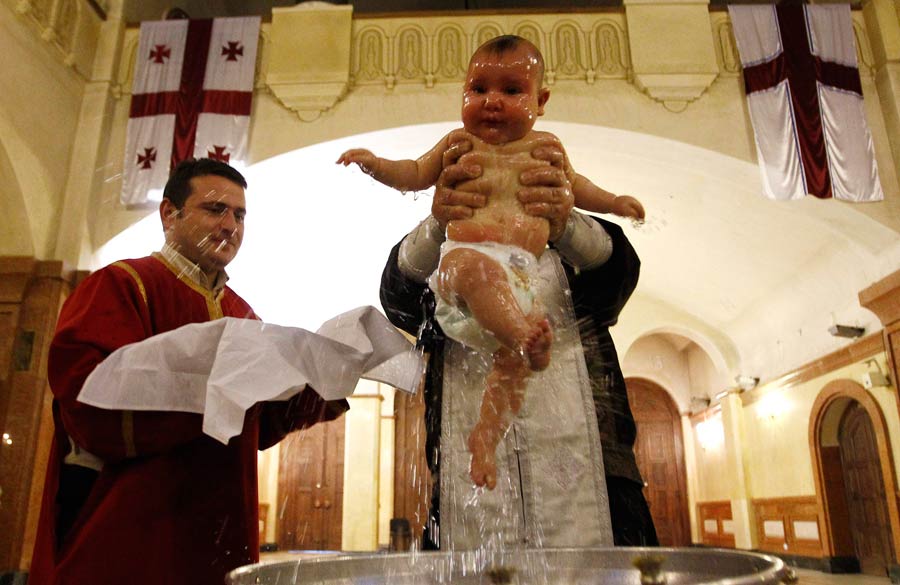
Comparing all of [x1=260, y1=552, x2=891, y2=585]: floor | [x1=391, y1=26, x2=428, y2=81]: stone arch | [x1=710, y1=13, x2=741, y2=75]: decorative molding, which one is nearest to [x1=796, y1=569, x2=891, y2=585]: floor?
[x1=260, y1=552, x2=891, y2=585]: floor

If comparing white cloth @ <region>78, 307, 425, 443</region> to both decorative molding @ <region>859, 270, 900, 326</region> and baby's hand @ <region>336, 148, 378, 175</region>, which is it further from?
decorative molding @ <region>859, 270, 900, 326</region>

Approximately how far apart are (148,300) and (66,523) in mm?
483

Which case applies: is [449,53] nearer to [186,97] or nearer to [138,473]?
[186,97]

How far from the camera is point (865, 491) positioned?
834cm

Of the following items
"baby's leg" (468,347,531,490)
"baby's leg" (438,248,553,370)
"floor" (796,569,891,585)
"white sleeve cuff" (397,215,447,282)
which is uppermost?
"white sleeve cuff" (397,215,447,282)

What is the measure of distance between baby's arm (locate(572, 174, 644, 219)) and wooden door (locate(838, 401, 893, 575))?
27.0 feet

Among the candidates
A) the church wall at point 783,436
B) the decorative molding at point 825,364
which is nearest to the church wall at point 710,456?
the church wall at point 783,436

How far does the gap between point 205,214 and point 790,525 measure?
9.80 m

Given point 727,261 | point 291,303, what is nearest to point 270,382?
point 291,303

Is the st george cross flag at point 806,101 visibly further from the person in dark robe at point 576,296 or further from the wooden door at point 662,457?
the wooden door at point 662,457

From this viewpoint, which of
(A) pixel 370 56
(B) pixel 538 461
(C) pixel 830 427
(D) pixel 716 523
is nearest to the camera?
(B) pixel 538 461

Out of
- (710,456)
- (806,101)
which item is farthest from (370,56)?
(710,456)

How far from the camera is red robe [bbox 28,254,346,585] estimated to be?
1.28m

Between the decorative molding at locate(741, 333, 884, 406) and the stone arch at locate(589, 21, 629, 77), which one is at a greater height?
the stone arch at locate(589, 21, 629, 77)
